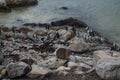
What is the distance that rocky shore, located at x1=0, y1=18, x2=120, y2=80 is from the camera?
1015 centimetres

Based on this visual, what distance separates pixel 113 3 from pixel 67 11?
15.2ft

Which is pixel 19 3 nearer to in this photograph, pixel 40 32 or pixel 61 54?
pixel 40 32

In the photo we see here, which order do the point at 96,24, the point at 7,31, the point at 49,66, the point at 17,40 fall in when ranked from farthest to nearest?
the point at 96,24 → the point at 7,31 → the point at 17,40 → the point at 49,66

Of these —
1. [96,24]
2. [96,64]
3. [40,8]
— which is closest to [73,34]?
[96,24]

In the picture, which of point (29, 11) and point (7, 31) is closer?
point (7, 31)

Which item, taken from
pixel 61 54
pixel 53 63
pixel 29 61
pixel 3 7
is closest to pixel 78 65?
pixel 53 63

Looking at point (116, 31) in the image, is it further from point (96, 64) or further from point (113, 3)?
point (96, 64)

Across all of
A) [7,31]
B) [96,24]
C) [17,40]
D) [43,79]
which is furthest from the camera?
[96,24]

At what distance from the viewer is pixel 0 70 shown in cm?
1052

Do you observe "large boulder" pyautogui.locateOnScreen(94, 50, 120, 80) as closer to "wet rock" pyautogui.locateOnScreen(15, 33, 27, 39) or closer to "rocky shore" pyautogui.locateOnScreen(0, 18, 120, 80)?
"rocky shore" pyautogui.locateOnScreen(0, 18, 120, 80)

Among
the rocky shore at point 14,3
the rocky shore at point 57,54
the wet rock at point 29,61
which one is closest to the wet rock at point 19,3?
the rocky shore at point 14,3

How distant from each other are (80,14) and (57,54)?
13.8m

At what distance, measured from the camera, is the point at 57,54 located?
41.0 ft

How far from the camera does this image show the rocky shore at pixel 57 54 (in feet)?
33.3
